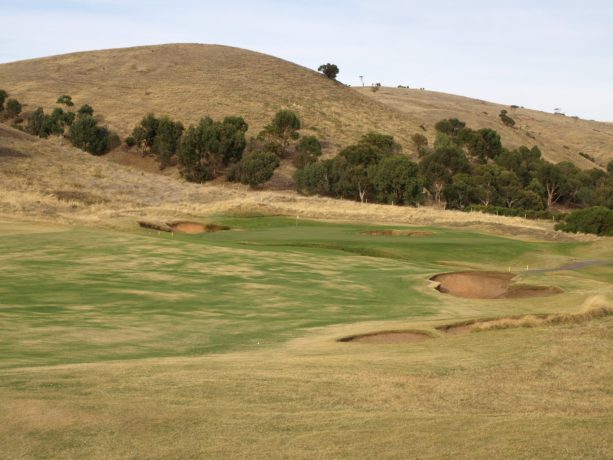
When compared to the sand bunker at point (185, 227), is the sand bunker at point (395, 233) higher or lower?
higher

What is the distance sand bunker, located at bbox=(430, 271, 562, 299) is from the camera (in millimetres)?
31938

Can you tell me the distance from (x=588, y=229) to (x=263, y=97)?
8839 cm

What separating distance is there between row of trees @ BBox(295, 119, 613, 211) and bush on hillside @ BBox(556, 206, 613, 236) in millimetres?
24592

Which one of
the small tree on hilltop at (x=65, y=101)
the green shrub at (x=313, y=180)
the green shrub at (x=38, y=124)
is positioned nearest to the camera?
the green shrub at (x=313, y=180)

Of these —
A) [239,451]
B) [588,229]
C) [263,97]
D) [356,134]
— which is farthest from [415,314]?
[263,97]

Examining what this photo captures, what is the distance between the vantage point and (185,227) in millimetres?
57219

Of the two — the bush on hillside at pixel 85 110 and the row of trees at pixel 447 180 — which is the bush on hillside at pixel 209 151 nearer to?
the row of trees at pixel 447 180

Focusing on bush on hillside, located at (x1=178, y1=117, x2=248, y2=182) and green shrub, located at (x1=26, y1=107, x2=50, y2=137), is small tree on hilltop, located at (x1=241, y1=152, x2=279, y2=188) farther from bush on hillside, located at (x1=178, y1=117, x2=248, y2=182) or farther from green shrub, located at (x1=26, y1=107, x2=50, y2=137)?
green shrub, located at (x1=26, y1=107, x2=50, y2=137)

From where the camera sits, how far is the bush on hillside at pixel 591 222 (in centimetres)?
6875

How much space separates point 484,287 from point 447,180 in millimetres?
74976

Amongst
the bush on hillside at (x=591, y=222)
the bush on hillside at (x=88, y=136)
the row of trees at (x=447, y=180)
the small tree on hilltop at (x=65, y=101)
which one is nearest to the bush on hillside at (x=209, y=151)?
the row of trees at (x=447, y=180)

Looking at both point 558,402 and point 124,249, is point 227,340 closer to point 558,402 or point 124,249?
point 558,402

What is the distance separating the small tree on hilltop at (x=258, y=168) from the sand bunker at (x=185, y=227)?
155 ft

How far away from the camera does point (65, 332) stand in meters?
20.7
